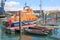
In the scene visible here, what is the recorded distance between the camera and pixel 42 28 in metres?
21.1

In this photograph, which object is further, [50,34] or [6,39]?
[50,34]

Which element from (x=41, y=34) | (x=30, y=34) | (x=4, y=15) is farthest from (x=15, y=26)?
(x=4, y=15)

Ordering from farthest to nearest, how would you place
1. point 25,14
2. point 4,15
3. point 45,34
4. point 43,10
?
point 4,15
point 25,14
point 43,10
point 45,34

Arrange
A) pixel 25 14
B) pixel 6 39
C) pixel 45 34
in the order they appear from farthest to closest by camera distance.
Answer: pixel 25 14 < pixel 45 34 < pixel 6 39

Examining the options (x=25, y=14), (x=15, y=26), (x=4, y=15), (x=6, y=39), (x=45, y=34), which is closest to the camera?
(x=6, y=39)

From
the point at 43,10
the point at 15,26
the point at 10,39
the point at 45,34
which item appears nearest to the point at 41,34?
the point at 45,34

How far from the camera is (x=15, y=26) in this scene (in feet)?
82.4

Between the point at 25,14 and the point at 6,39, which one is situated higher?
the point at 25,14

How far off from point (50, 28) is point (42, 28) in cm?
102

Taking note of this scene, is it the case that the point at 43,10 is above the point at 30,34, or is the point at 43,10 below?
above

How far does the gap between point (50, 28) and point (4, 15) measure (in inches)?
1648

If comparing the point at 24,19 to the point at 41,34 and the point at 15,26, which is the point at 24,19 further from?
the point at 41,34

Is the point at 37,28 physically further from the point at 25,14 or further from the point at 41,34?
the point at 25,14

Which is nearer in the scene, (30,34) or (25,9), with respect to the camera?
(30,34)
